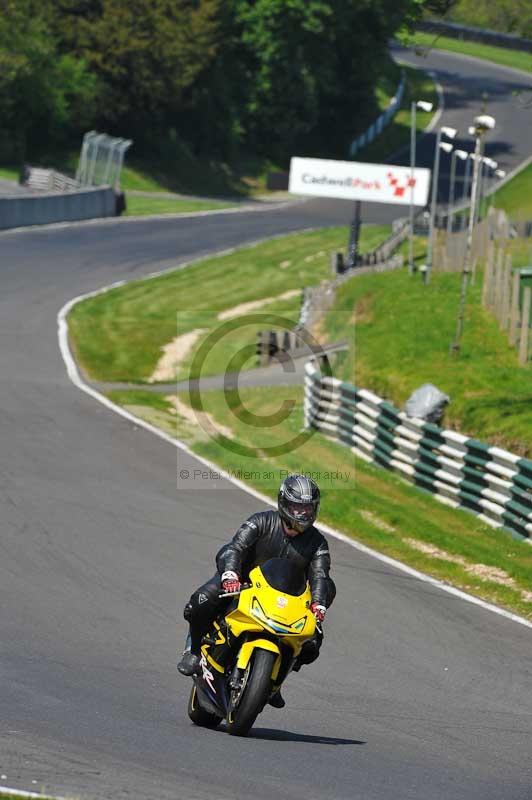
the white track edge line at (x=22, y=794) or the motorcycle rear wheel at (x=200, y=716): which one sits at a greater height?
the white track edge line at (x=22, y=794)

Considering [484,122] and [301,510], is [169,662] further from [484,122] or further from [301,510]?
[484,122]

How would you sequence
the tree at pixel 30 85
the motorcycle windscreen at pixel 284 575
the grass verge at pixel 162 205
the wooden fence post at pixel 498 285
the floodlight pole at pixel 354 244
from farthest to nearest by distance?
the tree at pixel 30 85 < the grass verge at pixel 162 205 < the floodlight pole at pixel 354 244 < the wooden fence post at pixel 498 285 < the motorcycle windscreen at pixel 284 575

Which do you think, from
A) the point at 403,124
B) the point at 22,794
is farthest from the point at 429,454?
the point at 403,124

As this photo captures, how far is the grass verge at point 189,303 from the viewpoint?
1307 inches

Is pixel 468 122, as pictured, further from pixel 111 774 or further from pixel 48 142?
pixel 111 774

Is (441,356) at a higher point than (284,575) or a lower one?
lower

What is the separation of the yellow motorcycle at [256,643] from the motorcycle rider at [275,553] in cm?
14

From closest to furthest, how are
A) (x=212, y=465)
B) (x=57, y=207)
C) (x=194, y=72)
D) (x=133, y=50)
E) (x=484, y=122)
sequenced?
(x=212, y=465) → (x=484, y=122) → (x=57, y=207) → (x=133, y=50) → (x=194, y=72)

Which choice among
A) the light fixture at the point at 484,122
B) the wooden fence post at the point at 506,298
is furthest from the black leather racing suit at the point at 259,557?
the wooden fence post at the point at 506,298

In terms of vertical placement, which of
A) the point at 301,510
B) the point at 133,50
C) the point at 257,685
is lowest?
the point at 257,685

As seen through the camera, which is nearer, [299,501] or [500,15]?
[299,501]

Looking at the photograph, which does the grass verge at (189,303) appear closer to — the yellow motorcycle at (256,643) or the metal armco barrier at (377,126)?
the yellow motorcycle at (256,643)

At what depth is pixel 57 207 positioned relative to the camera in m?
51.2

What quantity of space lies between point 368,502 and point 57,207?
33268mm
